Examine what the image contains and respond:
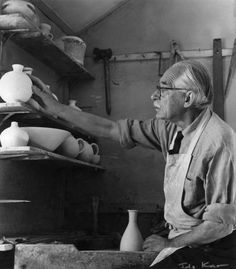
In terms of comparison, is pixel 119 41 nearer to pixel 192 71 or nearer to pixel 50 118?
pixel 50 118

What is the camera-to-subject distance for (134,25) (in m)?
4.06

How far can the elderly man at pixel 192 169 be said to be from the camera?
1.83 m

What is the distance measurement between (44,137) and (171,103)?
2.78ft

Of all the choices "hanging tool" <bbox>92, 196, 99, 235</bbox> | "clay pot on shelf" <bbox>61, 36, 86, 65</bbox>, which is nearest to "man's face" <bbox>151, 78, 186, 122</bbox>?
"clay pot on shelf" <bbox>61, 36, 86, 65</bbox>

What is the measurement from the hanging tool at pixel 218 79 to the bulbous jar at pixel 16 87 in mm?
1867

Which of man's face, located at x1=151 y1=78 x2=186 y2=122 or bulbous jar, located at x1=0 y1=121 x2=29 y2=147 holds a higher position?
man's face, located at x1=151 y1=78 x2=186 y2=122

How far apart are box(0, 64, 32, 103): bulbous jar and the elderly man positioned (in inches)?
7.9

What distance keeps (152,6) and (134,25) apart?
235 millimetres

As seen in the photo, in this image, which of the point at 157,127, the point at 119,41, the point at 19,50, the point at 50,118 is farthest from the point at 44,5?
the point at 157,127

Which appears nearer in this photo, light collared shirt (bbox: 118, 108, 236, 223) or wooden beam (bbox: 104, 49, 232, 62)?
light collared shirt (bbox: 118, 108, 236, 223)

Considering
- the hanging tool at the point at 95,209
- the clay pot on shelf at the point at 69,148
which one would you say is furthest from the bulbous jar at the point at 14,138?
the hanging tool at the point at 95,209

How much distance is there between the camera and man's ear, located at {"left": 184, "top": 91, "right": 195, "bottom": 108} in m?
2.07
